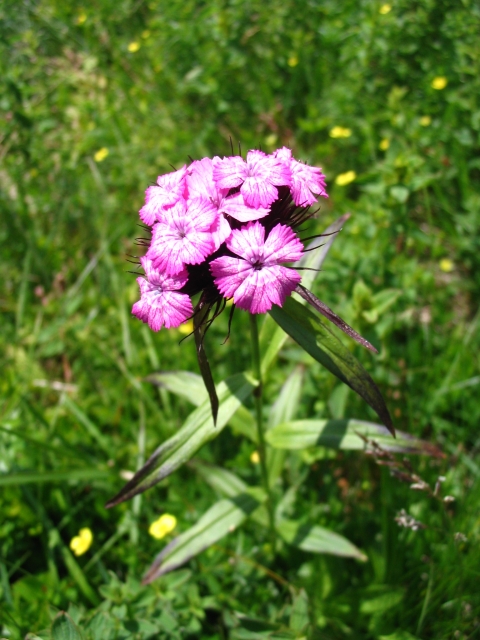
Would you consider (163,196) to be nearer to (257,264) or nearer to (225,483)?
(257,264)

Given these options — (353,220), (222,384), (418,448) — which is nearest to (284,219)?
(222,384)

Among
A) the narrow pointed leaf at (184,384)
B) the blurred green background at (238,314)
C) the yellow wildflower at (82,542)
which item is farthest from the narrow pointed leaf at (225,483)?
the yellow wildflower at (82,542)

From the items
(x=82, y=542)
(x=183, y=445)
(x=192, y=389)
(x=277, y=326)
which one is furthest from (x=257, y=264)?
(x=82, y=542)

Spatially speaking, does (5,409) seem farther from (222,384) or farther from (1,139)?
(1,139)

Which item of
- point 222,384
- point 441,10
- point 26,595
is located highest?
point 441,10

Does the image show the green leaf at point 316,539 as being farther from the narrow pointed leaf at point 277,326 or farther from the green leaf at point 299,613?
the narrow pointed leaf at point 277,326

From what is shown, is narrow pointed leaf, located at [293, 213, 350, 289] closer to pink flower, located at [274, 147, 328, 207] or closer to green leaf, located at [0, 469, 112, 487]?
pink flower, located at [274, 147, 328, 207]
